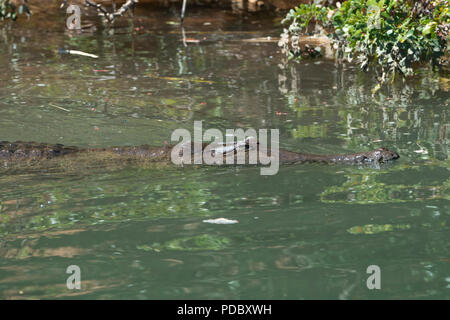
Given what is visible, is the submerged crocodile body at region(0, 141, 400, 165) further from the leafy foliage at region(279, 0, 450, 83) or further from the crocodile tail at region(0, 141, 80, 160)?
the leafy foliage at region(279, 0, 450, 83)

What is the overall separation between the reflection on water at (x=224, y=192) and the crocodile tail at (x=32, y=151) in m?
0.34

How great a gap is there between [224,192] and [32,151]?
8.32ft

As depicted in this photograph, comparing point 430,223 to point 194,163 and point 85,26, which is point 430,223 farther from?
point 85,26

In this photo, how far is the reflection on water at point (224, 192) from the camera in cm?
439

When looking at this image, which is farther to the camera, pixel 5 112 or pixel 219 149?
pixel 5 112

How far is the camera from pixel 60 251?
4.81 m

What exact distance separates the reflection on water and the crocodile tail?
0.34 metres

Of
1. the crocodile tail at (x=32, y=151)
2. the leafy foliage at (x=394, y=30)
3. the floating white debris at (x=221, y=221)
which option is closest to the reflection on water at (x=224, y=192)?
the floating white debris at (x=221, y=221)

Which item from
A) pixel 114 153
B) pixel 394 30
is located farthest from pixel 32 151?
pixel 394 30

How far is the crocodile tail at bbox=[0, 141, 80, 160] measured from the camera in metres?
7.34

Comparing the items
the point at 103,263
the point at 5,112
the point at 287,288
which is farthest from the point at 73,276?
the point at 5,112

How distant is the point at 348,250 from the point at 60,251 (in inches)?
81.8

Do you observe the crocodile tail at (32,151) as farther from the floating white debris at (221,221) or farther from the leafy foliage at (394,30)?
the leafy foliage at (394,30)
